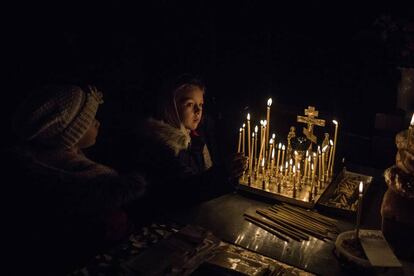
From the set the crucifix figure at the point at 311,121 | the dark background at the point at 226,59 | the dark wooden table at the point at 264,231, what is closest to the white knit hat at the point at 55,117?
the dark wooden table at the point at 264,231

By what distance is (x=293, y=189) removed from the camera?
3770mm

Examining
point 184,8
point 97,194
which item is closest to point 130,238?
point 97,194

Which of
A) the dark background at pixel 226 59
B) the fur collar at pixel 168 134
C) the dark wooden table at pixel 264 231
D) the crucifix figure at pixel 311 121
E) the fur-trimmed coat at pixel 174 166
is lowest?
the dark wooden table at pixel 264 231

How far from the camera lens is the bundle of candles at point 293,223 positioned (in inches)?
129

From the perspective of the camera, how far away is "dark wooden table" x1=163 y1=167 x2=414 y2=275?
9.65 feet

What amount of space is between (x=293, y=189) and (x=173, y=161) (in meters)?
1.38

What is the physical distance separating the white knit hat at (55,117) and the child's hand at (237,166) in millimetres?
1378

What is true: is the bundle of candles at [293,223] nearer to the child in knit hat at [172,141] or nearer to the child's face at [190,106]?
the child in knit hat at [172,141]

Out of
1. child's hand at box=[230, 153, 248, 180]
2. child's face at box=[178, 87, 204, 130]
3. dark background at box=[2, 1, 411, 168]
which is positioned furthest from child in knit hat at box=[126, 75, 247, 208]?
dark background at box=[2, 1, 411, 168]

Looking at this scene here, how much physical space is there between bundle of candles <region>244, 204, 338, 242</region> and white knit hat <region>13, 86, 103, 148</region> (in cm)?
163

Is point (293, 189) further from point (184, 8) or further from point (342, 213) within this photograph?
point (184, 8)

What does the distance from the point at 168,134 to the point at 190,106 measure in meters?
0.39

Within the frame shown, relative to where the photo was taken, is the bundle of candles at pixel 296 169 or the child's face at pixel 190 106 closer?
the bundle of candles at pixel 296 169

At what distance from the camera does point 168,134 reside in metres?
4.60
